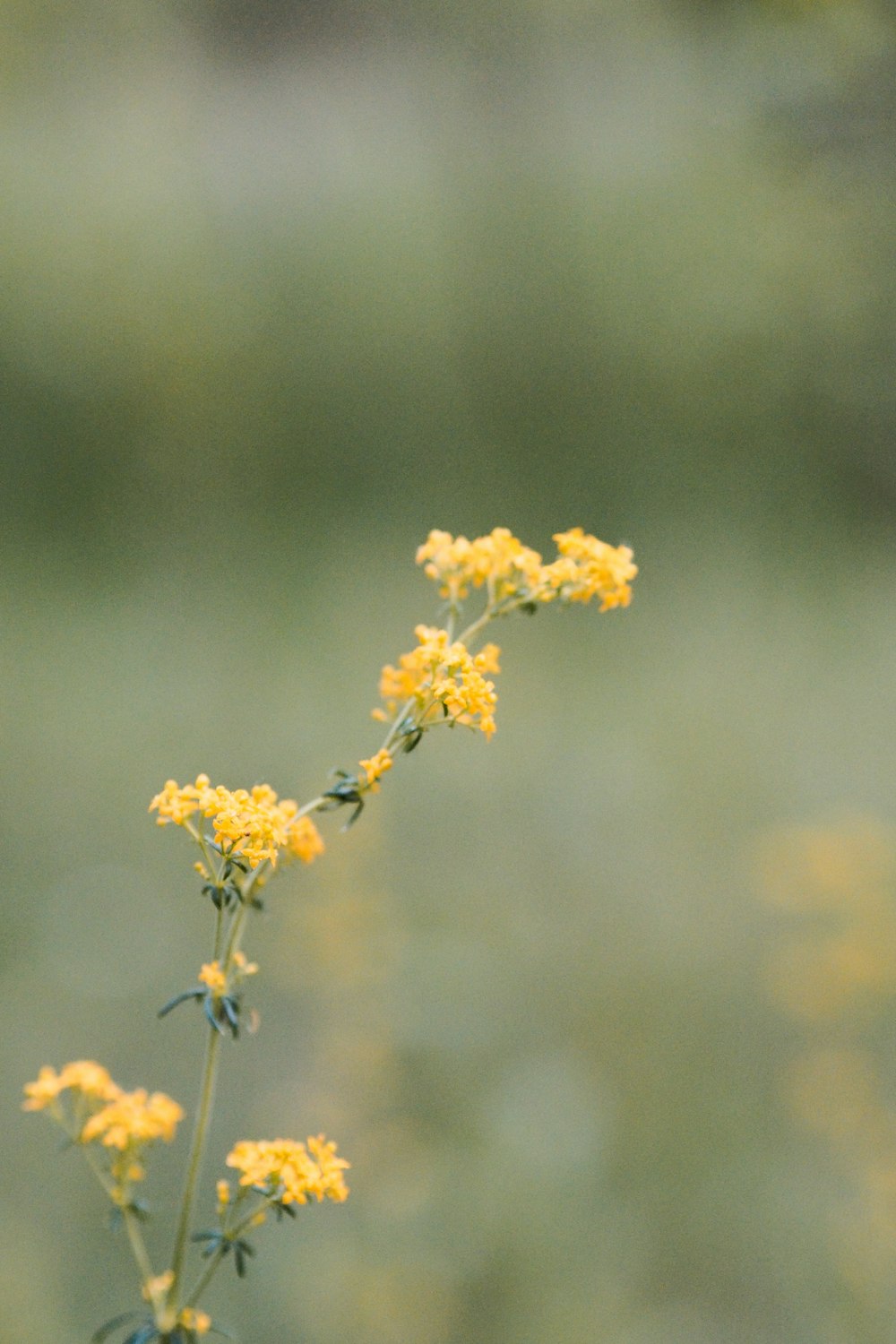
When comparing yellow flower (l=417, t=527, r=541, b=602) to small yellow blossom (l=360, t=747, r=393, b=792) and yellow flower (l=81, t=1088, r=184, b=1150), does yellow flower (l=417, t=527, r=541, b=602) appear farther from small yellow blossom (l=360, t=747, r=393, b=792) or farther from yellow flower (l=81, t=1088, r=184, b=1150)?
yellow flower (l=81, t=1088, r=184, b=1150)

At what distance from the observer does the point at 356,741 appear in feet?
6.25

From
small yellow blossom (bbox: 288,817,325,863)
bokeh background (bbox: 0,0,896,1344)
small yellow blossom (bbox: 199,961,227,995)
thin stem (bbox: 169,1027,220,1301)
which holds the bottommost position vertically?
thin stem (bbox: 169,1027,220,1301)

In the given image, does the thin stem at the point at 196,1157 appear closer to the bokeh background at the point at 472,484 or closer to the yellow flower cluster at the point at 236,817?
the yellow flower cluster at the point at 236,817

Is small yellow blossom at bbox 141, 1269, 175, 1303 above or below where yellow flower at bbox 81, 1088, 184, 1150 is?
below

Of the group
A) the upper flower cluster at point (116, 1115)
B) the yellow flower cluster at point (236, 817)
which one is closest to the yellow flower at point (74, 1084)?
the upper flower cluster at point (116, 1115)

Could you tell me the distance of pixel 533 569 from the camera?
1.61 ft

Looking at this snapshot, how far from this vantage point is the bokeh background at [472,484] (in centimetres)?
158

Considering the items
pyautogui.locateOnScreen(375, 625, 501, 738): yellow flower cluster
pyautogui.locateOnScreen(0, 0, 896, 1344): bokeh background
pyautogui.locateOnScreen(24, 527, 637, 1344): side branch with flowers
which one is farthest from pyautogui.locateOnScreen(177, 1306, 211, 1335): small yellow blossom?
pyautogui.locateOnScreen(0, 0, 896, 1344): bokeh background

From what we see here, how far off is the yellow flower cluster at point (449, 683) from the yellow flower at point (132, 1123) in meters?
0.18

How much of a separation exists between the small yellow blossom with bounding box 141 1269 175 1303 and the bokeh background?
3.33 ft

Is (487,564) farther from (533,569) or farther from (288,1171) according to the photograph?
(288,1171)

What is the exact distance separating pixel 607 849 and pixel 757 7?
4.33ft

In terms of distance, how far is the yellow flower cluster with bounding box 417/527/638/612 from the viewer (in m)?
0.49

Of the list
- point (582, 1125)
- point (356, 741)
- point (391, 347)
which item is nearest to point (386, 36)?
point (391, 347)
